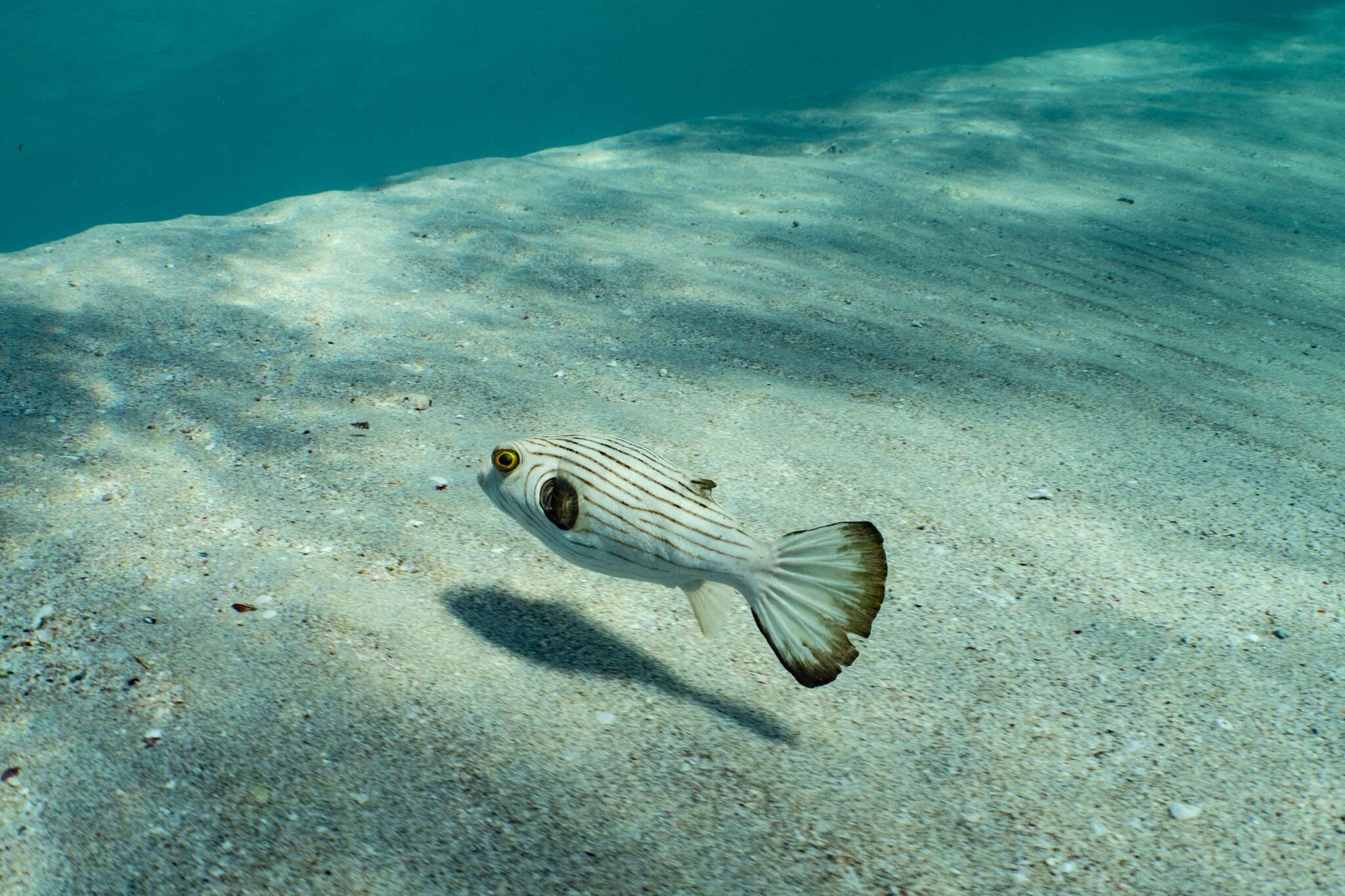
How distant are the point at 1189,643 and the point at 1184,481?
1168 mm

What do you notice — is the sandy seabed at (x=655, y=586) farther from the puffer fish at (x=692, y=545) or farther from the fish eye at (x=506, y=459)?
the fish eye at (x=506, y=459)

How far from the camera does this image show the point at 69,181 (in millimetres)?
67375

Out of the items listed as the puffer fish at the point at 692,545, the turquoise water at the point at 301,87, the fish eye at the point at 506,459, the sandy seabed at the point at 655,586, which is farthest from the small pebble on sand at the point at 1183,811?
the turquoise water at the point at 301,87

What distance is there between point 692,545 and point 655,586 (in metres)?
0.81

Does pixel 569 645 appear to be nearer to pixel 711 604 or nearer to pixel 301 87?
pixel 711 604

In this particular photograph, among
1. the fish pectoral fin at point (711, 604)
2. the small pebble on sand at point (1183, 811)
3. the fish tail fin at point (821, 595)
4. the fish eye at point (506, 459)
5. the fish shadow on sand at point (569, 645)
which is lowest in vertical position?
the small pebble on sand at point (1183, 811)

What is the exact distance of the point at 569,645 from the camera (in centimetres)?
217

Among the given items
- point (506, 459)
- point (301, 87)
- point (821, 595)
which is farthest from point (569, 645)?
point (301, 87)

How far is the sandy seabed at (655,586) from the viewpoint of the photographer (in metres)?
1.59

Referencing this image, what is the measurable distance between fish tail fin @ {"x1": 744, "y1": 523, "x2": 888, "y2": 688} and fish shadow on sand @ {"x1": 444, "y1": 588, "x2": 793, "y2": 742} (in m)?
0.38

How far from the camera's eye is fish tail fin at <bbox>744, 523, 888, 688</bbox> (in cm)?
161

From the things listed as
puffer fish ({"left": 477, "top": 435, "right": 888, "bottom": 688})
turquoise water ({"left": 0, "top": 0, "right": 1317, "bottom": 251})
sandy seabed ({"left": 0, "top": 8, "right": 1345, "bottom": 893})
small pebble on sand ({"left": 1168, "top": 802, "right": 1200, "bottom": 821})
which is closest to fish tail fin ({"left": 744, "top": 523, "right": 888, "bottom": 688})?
puffer fish ({"left": 477, "top": 435, "right": 888, "bottom": 688})

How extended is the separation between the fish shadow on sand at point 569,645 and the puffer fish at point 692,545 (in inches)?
11.1

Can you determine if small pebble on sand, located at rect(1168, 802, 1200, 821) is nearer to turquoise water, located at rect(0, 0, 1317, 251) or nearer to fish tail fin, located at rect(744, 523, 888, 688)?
fish tail fin, located at rect(744, 523, 888, 688)
